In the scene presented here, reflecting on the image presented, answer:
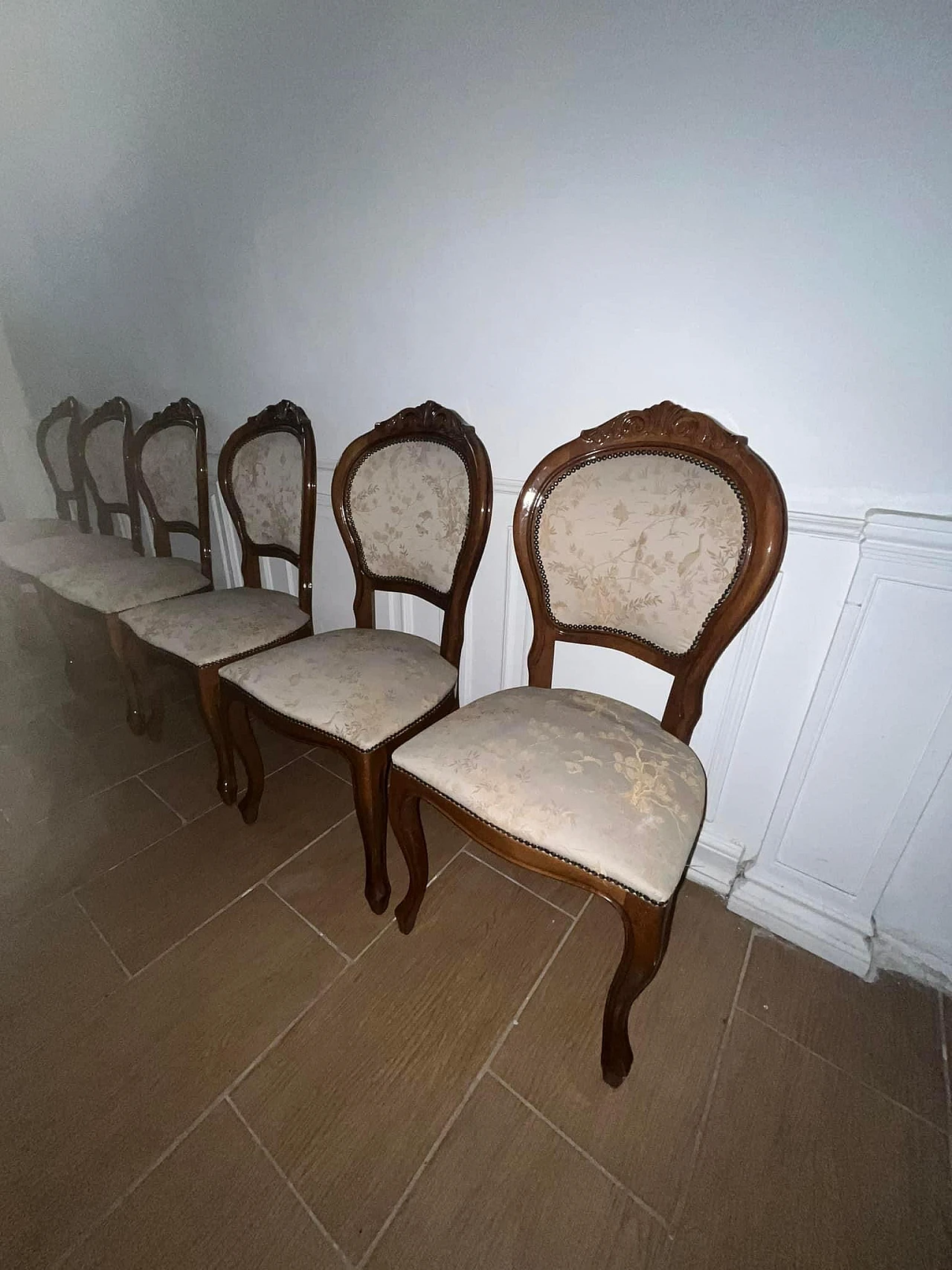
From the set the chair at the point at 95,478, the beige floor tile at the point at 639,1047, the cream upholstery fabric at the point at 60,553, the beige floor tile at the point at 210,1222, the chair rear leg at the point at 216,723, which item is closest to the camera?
the beige floor tile at the point at 210,1222

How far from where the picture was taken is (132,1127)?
810mm

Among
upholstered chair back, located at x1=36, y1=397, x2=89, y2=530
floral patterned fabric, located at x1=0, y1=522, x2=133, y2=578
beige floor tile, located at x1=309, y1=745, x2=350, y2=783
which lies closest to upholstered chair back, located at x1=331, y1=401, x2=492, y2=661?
beige floor tile, located at x1=309, y1=745, x2=350, y2=783

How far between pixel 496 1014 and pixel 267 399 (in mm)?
1832

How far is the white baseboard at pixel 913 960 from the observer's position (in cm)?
102

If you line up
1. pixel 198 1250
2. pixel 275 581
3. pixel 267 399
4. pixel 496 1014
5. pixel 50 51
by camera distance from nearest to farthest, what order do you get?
pixel 198 1250 < pixel 496 1014 < pixel 50 51 < pixel 267 399 < pixel 275 581

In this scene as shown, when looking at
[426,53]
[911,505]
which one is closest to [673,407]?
[911,505]

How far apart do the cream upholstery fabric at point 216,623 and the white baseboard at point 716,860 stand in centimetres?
123

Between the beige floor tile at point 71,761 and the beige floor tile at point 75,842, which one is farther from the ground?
the beige floor tile at point 75,842

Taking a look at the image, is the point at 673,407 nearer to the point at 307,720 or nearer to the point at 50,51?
the point at 307,720

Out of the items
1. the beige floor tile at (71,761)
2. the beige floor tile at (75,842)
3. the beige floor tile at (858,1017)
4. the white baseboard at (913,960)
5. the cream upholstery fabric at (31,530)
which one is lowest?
the beige floor tile at (71,761)

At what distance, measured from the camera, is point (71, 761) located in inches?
64.4

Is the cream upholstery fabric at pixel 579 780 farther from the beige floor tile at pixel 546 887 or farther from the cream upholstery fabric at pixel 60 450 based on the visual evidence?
the cream upholstery fabric at pixel 60 450

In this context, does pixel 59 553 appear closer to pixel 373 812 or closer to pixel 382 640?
pixel 382 640

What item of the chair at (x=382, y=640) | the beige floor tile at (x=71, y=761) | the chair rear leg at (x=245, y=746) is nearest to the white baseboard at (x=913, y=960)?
the chair at (x=382, y=640)
